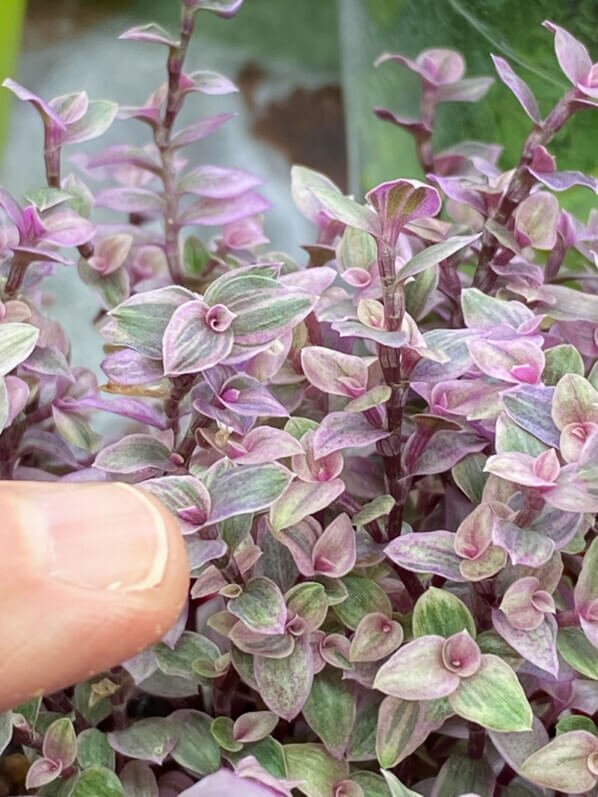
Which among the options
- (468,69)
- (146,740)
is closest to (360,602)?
(146,740)

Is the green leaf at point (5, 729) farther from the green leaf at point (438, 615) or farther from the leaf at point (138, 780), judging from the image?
the green leaf at point (438, 615)

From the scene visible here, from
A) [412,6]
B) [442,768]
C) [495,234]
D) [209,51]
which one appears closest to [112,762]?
[442,768]

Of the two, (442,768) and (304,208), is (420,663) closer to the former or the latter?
(442,768)

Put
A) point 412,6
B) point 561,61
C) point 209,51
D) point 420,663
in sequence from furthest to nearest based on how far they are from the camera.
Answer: point 209,51 → point 412,6 → point 561,61 → point 420,663

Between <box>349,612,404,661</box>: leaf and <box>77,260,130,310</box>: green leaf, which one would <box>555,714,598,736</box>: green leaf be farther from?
<box>77,260,130,310</box>: green leaf

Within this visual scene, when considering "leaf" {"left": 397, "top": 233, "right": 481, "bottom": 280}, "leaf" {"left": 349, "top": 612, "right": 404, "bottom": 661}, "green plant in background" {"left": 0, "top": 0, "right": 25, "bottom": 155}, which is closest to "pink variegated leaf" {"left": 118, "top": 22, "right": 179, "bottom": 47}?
"leaf" {"left": 397, "top": 233, "right": 481, "bottom": 280}

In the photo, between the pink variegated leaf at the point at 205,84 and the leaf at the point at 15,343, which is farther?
the pink variegated leaf at the point at 205,84

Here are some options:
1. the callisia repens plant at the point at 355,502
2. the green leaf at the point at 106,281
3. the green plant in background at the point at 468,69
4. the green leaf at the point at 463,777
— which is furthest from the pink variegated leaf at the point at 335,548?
the green plant in background at the point at 468,69
